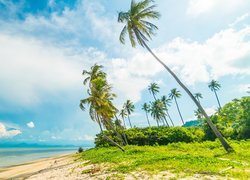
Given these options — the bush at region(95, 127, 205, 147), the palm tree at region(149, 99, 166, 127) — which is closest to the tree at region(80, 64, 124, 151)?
the bush at region(95, 127, 205, 147)

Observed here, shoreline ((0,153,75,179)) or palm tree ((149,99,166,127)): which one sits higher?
palm tree ((149,99,166,127))

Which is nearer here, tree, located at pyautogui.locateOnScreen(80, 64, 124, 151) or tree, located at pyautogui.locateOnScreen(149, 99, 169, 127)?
tree, located at pyautogui.locateOnScreen(80, 64, 124, 151)

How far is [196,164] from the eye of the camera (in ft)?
41.8

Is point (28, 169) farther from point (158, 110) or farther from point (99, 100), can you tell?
point (158, 110)

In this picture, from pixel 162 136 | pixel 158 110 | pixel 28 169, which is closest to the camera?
pixel 28 169

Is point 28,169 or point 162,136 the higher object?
point 162,136

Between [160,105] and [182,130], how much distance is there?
108 ft

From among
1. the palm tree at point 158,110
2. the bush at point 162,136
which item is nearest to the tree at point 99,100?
the bush at point 162,136

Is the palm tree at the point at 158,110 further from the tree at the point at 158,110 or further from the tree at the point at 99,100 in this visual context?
the tree at the point at 99,100

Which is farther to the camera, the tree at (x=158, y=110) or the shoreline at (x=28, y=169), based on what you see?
the tree at (x=158, y=110)

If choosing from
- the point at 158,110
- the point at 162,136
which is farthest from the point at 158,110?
the point at 162,136

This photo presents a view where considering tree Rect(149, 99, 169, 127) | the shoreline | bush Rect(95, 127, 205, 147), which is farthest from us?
tree Rect(149, 99, 169, 127)

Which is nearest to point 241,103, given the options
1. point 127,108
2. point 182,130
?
point 182,130

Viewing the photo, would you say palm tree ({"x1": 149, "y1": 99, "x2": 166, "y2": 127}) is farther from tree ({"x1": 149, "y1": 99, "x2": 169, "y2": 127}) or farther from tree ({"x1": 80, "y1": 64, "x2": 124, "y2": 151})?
tree ({"x1": 80, "y1": 64, "x2": 124, "y2": 151})
